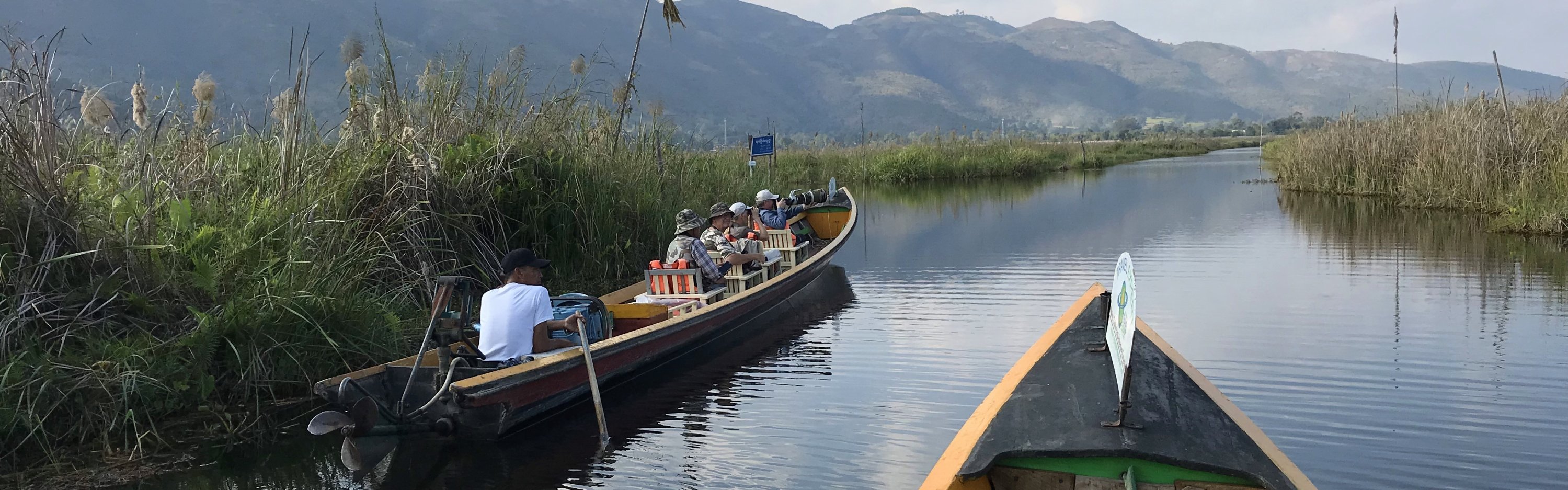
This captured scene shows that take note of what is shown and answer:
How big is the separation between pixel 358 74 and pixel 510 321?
3749 mm

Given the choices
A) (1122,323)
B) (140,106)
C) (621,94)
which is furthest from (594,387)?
(621,94)

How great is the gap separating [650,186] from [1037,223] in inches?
407

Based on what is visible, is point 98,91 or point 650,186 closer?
point 98,91

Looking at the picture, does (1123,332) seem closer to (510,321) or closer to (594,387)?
(594,387)

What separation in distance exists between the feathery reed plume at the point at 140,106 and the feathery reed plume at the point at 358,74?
5.33ft

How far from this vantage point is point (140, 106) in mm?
8750

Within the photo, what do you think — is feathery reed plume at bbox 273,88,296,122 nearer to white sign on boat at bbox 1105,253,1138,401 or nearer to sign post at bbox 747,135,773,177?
white sign on boat at bbox 1105,253,1138,401

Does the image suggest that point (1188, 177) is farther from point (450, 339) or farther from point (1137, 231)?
point (450, 339)

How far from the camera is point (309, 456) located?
7.07m

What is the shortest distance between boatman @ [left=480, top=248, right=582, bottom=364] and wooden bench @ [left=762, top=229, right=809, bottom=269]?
6.28 m

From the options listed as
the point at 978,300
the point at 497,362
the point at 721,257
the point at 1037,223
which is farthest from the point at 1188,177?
the point at 497,362

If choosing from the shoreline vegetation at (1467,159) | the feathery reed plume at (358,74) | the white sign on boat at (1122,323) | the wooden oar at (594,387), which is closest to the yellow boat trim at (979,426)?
the white sign on boat at (1122,323)

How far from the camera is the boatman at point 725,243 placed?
11305 mm

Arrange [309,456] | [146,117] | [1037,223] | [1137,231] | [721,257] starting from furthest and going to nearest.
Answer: [1037,223] → [1137,231] → [721,257] → [146,117] → [309,456]
